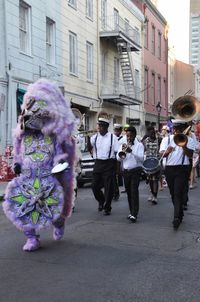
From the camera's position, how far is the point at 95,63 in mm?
25875

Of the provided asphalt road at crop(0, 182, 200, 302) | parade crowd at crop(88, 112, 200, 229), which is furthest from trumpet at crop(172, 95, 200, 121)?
asphalt road at crop(0, 182, 200, 302)

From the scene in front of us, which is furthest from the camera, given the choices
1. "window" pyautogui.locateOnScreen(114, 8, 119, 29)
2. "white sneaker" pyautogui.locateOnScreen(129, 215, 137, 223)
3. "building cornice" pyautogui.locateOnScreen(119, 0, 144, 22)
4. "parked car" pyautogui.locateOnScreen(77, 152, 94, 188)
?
"building cornice" pyautogui.locateOnScreen(119, 0, 144, 22)

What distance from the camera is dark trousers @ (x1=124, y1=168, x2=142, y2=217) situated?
8625 mm

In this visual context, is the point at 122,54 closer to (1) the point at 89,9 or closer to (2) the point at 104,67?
(2) the point at 104,67

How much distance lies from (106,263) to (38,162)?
1.56 metres

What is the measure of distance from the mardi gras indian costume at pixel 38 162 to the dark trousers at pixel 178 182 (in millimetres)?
2199

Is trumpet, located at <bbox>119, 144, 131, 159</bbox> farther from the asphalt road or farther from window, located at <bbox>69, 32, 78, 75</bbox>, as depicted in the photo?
window, located at <bbox>69, 32, 78, 75</bbox>

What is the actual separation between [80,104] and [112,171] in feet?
47.4

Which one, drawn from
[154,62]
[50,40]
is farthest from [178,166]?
[154,62]

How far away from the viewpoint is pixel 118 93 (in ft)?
88.4

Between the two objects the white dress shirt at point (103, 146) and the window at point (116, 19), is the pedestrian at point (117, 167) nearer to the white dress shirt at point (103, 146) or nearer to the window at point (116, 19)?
the white dress shirt at point (103, 146)

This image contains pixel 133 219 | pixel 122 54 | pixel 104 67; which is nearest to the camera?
pixel 133 219

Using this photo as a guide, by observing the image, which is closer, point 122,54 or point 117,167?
point 117,167

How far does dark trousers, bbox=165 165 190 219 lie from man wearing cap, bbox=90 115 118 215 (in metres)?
1.51
